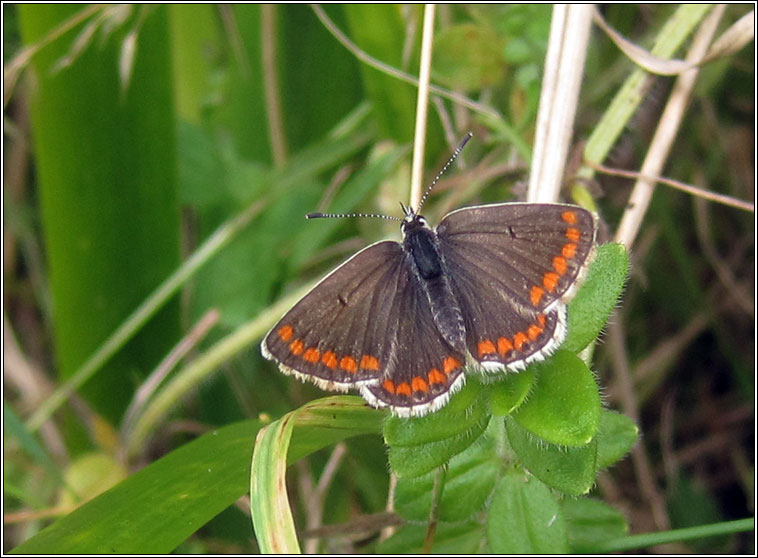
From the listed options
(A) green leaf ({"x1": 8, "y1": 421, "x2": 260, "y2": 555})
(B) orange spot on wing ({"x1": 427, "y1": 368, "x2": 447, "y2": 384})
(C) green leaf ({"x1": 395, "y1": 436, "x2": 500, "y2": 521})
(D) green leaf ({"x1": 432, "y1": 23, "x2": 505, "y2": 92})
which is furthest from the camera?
(D) green leaf ({"x1": 432, "y1": 23, "x2": 505, "y2": 92})

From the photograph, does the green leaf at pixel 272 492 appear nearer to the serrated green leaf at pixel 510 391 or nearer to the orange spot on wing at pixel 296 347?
the orange spot on wing at pixel 296 347

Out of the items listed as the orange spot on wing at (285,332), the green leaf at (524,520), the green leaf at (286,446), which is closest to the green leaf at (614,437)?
the green leaf at (524,520)

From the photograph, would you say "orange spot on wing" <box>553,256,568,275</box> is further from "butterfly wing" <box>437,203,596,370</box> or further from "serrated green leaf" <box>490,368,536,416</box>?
"serrated green leaf" <box>490,368,536,416</box>

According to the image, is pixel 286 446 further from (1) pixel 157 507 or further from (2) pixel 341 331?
(2) pixel 341 331

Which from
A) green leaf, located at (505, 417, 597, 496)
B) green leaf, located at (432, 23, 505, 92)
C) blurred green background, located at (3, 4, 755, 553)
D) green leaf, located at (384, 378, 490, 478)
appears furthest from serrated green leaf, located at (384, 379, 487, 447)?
green leaf, located at (432, 23, 505, 92)

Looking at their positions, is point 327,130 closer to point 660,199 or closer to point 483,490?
point 660,199

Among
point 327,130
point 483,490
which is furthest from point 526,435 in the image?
point 327,130
